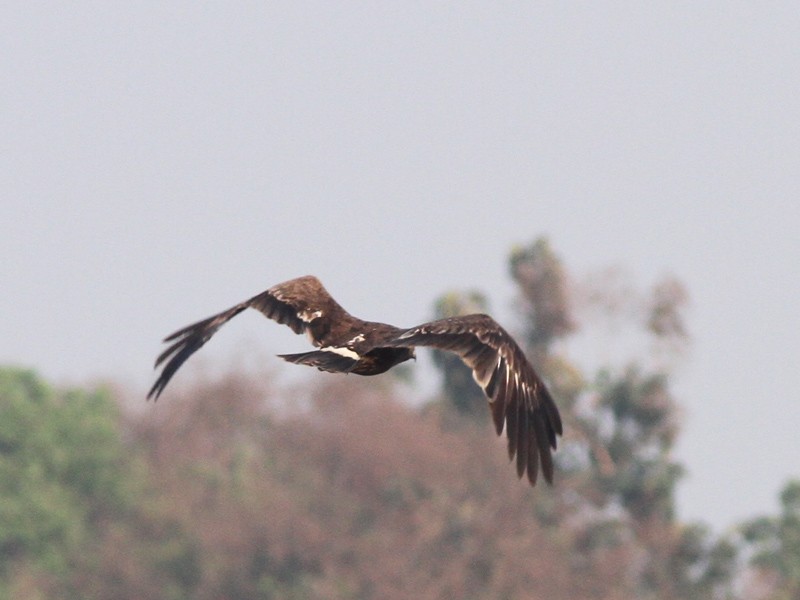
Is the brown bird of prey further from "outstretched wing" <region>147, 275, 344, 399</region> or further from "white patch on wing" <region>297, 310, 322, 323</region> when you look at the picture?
"white patch on wing" <region>297, 310, 322, 323</region>

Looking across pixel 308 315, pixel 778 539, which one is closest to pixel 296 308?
pixel 308 315

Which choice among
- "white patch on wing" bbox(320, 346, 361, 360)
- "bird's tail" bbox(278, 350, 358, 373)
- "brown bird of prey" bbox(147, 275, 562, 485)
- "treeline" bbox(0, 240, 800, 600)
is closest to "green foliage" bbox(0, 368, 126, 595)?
"treeline" bbox(0, 240, 800, 600)

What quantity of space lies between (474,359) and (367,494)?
4457cm

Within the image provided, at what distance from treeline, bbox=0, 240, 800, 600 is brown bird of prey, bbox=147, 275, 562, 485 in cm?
3335

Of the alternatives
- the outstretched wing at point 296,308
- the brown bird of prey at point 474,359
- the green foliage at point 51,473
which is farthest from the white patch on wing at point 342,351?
the green foliage at point 51,473

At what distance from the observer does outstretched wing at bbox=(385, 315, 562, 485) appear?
12.4 metres

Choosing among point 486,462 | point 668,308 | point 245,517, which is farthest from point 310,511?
point 668,308

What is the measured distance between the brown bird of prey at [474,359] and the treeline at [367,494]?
1313 inches

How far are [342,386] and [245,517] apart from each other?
24.5 feet

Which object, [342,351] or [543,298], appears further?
[543,298]

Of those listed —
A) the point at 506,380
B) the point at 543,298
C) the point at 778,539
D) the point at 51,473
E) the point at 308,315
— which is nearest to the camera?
the point at 506,380

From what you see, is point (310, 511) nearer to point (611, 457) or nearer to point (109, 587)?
point (109, 587)

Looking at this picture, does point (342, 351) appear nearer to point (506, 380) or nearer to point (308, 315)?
point (506, 380)

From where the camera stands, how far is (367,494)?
186 feet
